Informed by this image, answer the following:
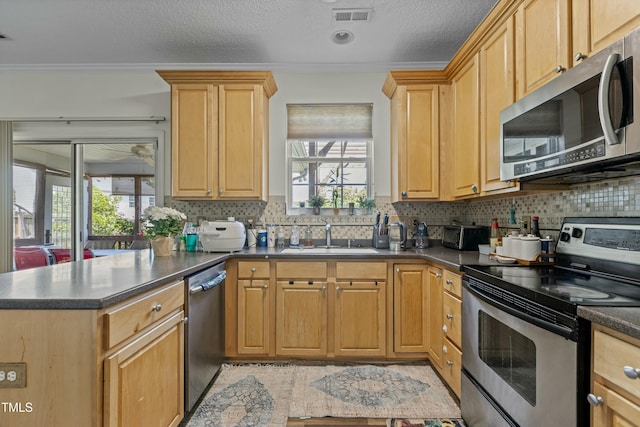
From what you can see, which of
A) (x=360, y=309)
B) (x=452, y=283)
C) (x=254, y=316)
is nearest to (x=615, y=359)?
(x=452, y=283)

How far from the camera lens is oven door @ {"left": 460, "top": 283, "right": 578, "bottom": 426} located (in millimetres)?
1069

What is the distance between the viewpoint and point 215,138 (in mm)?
2824

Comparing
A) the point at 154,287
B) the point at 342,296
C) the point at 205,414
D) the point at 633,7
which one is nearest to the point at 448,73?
the point at 633,7

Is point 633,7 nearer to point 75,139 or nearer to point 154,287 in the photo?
point 154,287

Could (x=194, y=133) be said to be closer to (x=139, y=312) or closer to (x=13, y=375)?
(x=139, y=312)

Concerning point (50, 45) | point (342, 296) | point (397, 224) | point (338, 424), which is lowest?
point (338, 424)

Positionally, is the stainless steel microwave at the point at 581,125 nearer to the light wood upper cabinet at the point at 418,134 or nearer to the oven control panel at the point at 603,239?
the oven control panel at the point at 603,239

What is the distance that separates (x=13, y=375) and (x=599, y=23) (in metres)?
2.48

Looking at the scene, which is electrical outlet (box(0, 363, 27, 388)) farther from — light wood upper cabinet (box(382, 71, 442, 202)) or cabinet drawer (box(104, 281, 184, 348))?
light wood upper cabinet (box(382, 71, 442, 202))

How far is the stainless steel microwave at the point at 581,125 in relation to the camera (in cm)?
109

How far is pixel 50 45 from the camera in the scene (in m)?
2.84

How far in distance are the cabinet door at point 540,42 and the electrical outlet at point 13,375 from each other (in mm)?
2425

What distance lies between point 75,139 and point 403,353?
3666 mm

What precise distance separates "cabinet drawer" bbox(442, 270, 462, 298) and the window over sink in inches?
51.3
